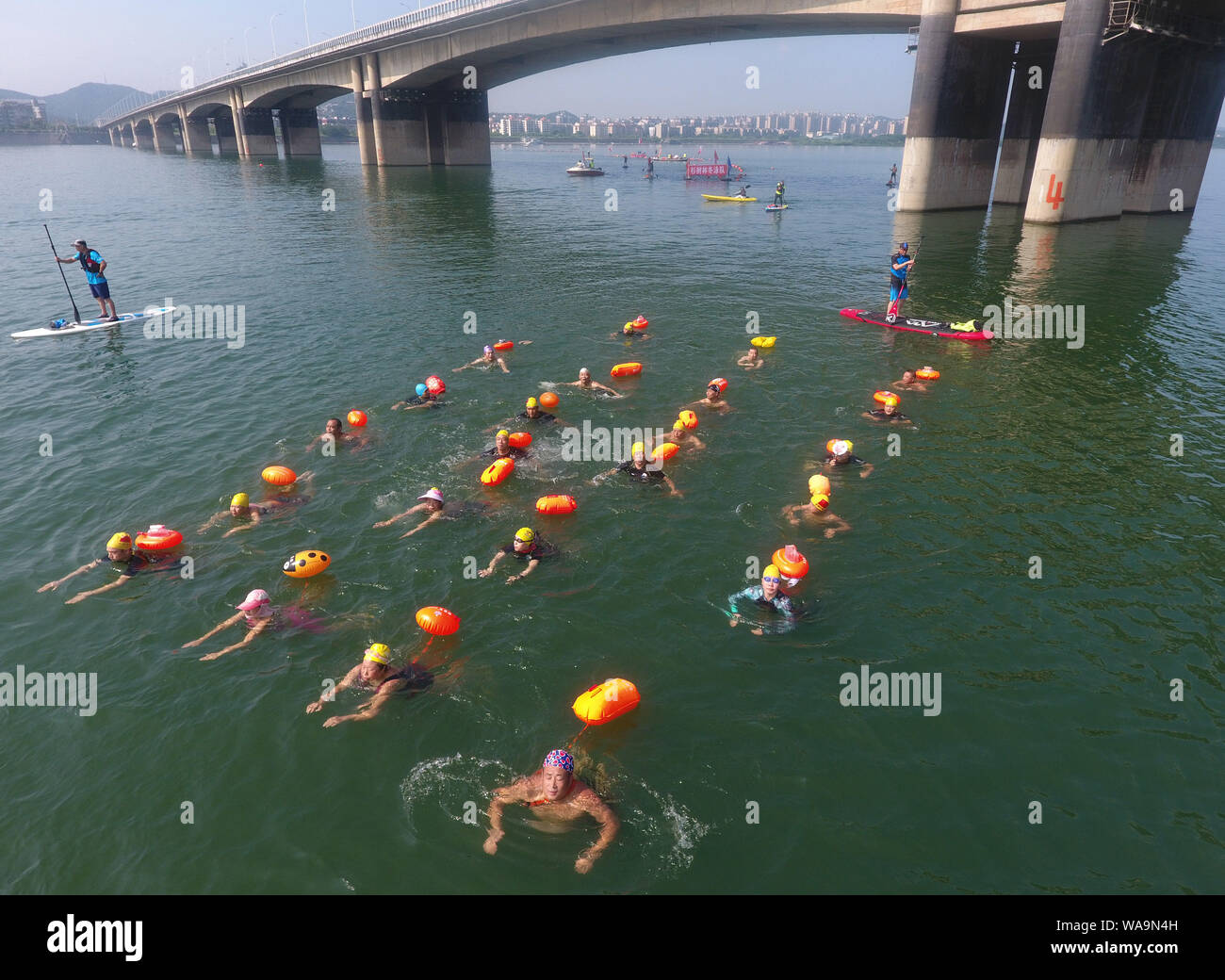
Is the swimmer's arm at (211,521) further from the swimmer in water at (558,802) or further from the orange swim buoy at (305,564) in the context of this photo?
the swimmer in water at (558,802)

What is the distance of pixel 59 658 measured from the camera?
1287 centimetres

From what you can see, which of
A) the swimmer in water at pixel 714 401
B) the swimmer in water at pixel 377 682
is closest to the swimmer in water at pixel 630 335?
the swimmer in water at pixel 714 401

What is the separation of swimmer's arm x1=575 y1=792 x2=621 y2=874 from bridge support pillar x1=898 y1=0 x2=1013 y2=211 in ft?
219

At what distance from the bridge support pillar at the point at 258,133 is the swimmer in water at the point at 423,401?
14378cm

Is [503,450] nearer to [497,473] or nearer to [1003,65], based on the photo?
[497,473]

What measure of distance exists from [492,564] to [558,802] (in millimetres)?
6513

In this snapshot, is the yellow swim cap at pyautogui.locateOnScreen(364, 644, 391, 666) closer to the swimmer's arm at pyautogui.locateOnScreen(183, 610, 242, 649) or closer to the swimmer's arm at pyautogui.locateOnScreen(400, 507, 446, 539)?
the swimmer's arm at pyautogui.locateOnScreen(183, 610, 242, 649)

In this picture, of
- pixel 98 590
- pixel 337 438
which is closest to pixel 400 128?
pixel 337 438

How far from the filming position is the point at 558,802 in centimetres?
995

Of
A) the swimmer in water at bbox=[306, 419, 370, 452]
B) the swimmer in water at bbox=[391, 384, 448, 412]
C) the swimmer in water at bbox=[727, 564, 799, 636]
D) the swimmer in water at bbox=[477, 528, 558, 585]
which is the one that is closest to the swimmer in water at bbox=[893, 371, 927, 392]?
the swimmer in water at bbox=[727, 564, 799, 636]

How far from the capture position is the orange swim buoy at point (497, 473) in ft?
60.7

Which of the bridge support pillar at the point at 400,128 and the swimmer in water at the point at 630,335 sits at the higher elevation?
the bridge support pillar at the point at 400,128

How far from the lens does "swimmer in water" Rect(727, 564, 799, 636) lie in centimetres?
1348

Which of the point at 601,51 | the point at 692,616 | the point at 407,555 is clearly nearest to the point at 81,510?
the point at 407,555
